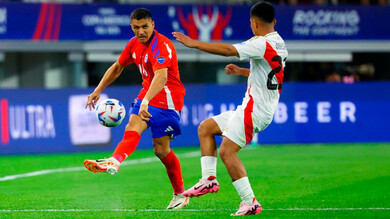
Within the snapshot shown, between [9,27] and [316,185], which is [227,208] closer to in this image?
[316,185]

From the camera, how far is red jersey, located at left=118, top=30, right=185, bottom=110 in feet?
28.5

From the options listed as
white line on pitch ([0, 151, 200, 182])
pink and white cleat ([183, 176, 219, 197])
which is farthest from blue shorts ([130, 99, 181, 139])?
white line on pitch ([0, 151, 200, 182])

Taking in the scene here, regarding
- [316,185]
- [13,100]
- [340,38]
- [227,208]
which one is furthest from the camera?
[340,38]

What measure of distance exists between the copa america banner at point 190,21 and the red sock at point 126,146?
18.9m

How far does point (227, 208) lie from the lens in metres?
9.10

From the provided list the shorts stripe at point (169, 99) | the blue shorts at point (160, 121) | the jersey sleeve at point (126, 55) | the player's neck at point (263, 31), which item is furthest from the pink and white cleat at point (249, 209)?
the jersey sleeve at point (126, 55)

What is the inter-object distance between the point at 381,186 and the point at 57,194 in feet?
15.3

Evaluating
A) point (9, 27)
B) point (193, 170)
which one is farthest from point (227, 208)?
point (9, 27)

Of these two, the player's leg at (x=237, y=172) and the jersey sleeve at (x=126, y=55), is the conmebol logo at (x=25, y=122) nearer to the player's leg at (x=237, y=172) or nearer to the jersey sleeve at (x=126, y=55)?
the jersey sleeve at (x=126, y=55)

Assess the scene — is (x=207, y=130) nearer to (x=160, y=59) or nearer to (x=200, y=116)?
(x=160, y=59)

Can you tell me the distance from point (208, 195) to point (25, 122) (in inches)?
347

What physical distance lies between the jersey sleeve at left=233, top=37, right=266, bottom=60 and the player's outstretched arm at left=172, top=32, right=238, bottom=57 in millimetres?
83

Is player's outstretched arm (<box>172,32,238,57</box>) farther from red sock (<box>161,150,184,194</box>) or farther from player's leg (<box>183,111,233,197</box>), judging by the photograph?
red sock (<box>161,150,184,194</box>)

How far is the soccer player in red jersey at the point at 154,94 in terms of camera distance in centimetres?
849
